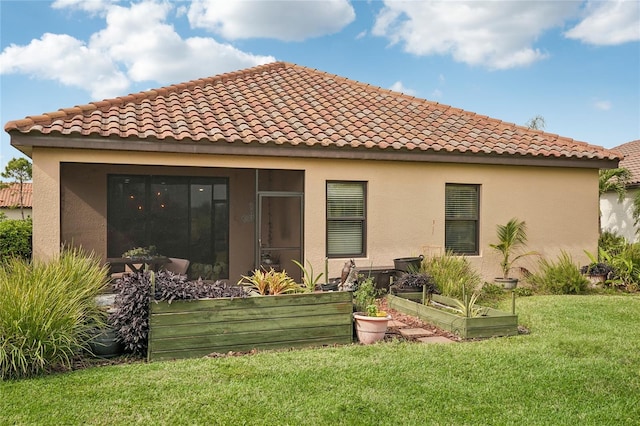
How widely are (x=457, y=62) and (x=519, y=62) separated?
182 inches

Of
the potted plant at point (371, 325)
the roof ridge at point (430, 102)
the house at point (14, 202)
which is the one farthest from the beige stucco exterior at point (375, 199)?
the house at point (14, 202)

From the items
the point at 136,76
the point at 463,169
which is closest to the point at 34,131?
the point at 463,169

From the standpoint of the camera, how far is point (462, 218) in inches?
475

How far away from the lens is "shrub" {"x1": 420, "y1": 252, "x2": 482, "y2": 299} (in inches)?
380

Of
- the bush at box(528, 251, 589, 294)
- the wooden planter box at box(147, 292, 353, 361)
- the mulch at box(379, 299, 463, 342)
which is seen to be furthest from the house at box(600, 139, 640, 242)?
the wooden planter box at box(147, 292, 353, 361)

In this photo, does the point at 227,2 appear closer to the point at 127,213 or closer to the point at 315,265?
the point at 127,213

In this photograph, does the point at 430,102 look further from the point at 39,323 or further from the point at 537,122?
the point at 39,323

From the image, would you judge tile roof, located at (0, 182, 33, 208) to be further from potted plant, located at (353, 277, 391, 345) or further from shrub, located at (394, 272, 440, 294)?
potted plant, located at (353, 277, 391, 345)

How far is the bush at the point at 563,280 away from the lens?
37.7 ft

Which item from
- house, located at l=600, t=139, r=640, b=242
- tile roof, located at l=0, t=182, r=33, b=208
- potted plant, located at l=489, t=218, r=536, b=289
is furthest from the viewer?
tile roof, located at l=0, t=182, r=33, b=208

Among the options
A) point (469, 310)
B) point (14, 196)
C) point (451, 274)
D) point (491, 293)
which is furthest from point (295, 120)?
point (14, 196)

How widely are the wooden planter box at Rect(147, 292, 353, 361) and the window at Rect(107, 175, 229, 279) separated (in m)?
6.01

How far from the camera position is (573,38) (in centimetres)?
1816

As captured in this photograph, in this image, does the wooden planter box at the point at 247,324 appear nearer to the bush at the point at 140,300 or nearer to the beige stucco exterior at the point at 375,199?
the bush at the point at 140,300
